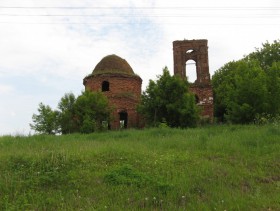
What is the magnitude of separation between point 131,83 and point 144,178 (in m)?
19.0

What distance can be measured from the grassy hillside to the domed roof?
652 inches

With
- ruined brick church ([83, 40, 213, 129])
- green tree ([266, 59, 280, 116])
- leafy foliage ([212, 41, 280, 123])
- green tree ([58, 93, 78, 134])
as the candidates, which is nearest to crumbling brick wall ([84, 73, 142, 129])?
ruined brick church ([83, 40, 213, 129])

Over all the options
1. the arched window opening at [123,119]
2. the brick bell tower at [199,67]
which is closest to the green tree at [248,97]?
the brick bell tower at [199,67]

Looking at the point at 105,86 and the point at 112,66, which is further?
the point at 112,66

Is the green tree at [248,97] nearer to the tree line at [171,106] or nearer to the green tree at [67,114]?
the tree line at [171,106]

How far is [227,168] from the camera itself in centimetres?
797

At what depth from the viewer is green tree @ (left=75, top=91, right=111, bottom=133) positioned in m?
21.1

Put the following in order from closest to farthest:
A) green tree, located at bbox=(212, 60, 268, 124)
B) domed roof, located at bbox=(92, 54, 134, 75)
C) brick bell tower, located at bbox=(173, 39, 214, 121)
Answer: green tree, located at bbox=(212, 60, 268, 124)
brick bell tower, located at bbox=(173, 39, 214, 121)
domed roof, located at bbox=(92, 54, 134, 75)

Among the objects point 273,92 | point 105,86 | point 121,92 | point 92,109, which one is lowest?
point 92,109

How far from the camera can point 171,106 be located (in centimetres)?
1986

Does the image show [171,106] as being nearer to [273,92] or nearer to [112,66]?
[273,92]

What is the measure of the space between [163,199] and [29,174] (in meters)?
2.98

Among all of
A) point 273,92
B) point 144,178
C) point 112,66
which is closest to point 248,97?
point 273,92

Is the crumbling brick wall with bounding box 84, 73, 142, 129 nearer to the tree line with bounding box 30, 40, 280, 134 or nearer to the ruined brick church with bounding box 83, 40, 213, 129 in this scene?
the ruined brick church with bounding box 83, 40, 213, 129
